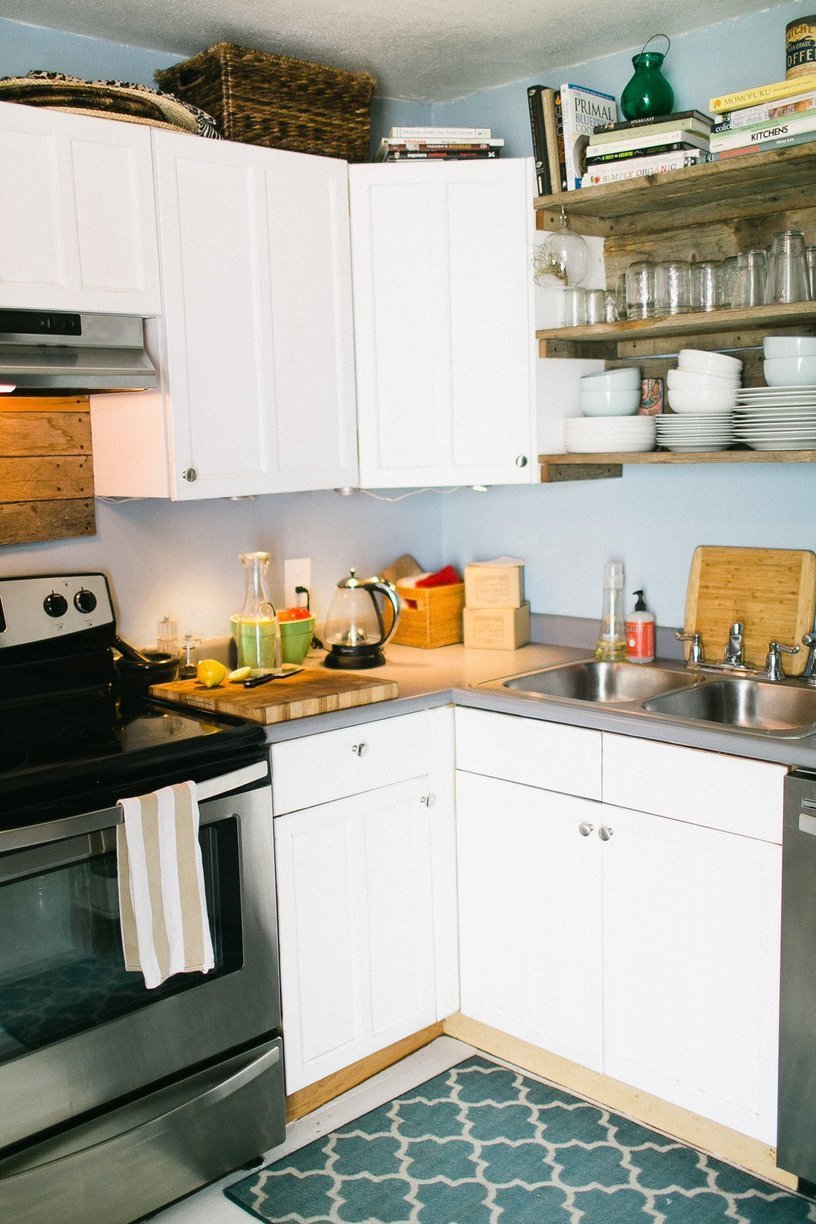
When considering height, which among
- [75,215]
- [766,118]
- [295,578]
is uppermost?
[766,118]

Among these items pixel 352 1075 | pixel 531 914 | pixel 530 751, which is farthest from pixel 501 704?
pixel 352 1075

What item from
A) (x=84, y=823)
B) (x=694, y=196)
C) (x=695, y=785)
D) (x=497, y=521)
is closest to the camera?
(x=84, y=823)

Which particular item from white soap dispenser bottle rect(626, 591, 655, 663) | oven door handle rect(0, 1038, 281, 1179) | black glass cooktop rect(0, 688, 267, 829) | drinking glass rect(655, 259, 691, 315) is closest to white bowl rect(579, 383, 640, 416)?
drinking glass rect(655, 259, 691, 315)

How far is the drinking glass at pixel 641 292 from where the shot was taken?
263 centimetres

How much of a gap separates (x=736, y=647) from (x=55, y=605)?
163cm

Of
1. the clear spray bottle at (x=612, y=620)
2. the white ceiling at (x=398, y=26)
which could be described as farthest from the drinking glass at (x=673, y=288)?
the clear spray bottle at (x=612, y=620)

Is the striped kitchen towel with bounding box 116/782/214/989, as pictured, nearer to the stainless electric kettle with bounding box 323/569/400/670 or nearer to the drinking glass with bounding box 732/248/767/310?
the stainless electric kettle with bounding box 323/569/400/670

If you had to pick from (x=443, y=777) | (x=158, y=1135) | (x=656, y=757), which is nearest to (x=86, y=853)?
(x=158, y=1135)

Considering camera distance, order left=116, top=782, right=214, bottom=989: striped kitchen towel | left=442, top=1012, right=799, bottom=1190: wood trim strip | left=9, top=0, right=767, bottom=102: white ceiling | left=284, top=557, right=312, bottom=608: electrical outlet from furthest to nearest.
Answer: left=284, top=557, right=312, bottom=608: electrical outlet < left=9, top=0, right=767, bottom=102: white ceiling < left=442, top=1012, right=799, bottom=1190: wood trim strip < left=116, top=782, right=214, bottom=989: striped kitchen towel

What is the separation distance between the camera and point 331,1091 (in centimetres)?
259

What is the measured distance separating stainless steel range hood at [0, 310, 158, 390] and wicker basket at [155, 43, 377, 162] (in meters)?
0.62

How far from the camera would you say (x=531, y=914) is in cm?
259

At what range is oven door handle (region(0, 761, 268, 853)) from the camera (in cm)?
192

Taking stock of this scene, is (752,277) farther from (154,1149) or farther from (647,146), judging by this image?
(154,1149)
